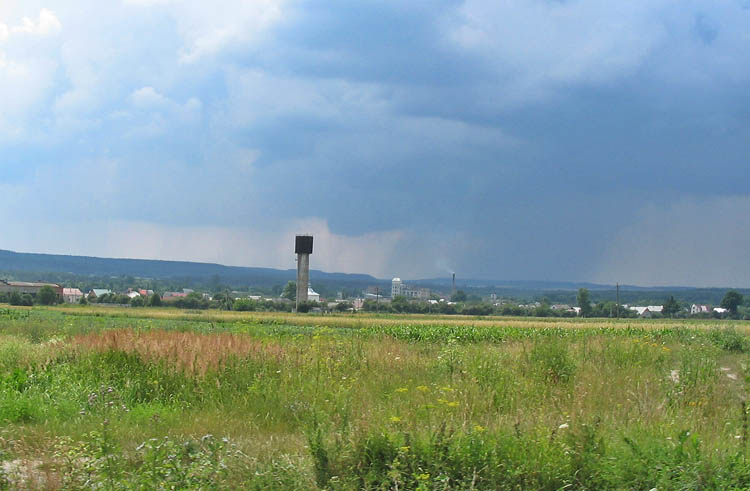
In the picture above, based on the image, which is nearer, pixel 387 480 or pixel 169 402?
pixel 387 480

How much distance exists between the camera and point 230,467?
23.5ft

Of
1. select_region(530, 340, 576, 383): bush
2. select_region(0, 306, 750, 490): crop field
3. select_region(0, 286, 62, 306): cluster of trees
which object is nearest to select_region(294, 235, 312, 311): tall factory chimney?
select_region(0, 286, 62, 306): cluster of trees

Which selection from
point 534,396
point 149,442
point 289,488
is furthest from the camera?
point 534,396

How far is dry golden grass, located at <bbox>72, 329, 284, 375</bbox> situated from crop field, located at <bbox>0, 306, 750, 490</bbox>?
0.07 metres

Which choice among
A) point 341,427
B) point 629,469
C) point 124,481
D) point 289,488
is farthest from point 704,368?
point 124,481

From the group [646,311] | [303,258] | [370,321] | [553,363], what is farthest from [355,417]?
[646,311]

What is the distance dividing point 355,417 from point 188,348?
247 inches

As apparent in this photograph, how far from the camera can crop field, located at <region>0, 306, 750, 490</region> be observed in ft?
22.5

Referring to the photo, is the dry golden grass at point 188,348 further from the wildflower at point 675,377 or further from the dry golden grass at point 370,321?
the dry golden grass at point 370,321

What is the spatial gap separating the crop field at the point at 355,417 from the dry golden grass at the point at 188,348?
2.6 inches

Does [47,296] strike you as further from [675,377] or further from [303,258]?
[675,377]

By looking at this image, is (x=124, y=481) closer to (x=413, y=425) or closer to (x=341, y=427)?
(x=341, y=427)

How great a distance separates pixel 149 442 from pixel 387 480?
291 centimetres

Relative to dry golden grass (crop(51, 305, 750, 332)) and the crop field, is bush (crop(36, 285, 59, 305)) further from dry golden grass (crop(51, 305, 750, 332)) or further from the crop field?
the crop field
